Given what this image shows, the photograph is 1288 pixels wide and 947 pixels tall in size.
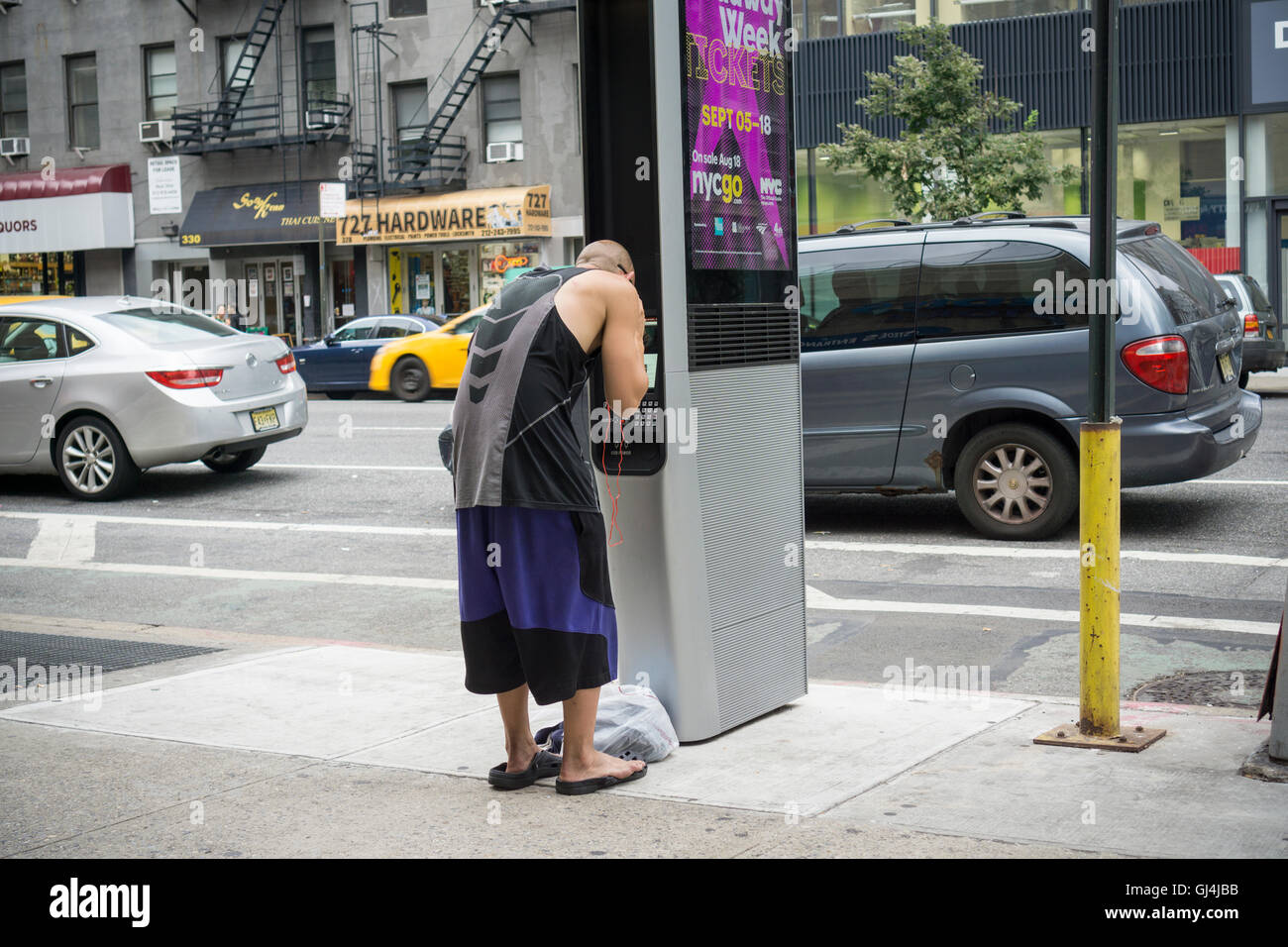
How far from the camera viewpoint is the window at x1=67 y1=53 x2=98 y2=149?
37000 mm

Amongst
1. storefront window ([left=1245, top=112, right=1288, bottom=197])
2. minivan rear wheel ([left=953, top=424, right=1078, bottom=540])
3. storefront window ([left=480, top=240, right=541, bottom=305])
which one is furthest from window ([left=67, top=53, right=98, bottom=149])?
minivan rear wheel ([left=953, top=424, right=1078, bottom=540])

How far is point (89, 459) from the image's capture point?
12.5 meters

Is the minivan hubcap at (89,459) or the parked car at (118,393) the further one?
the minivan hubcap at (89,459)

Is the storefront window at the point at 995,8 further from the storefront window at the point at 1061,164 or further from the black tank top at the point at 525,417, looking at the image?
the black tank top at the point at 525,417

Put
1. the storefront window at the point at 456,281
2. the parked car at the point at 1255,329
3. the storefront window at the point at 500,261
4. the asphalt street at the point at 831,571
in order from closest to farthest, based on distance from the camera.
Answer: the asphalt street at the point at 831,571
the parked car at the point at 1255,329
the storefront window at the point at 500,261
the storefront window at the point at 456,281

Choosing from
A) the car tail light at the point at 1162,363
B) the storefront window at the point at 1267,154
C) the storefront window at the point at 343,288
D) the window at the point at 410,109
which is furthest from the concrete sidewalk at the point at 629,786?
the storefront window at the point at 343,288

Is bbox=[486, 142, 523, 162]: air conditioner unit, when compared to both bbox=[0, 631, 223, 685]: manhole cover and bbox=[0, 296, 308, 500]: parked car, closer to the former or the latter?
bbox=[0, 296, 308, 500]: parked car

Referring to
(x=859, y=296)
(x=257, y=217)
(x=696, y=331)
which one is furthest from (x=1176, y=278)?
(x=257, y=217)

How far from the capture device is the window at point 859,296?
31.6 feet

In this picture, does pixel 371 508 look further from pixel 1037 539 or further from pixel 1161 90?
pixel 1161 90

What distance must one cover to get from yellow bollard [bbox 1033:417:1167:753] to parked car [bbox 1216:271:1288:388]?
14.7 meters

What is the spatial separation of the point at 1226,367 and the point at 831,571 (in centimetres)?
308

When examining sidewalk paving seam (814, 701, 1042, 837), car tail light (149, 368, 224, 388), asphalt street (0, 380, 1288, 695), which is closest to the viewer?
sidewalk paving seam (814, 701, 1042, 837)

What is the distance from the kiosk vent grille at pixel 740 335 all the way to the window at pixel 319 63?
29.8 m
